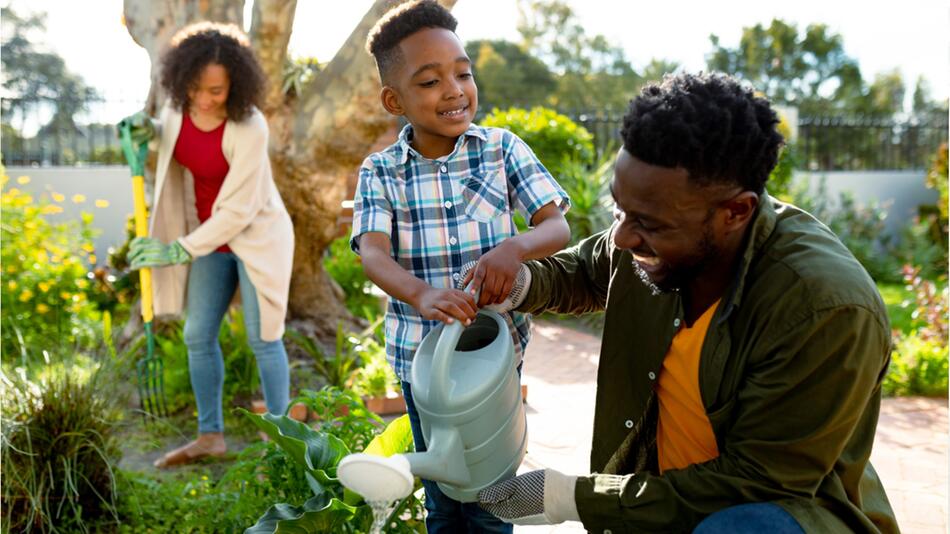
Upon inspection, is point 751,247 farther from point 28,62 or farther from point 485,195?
point 28,62

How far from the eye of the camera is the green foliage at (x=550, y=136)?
756 cm

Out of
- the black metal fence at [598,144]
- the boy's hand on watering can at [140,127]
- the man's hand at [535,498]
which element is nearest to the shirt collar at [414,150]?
the man's hand at [535,498]

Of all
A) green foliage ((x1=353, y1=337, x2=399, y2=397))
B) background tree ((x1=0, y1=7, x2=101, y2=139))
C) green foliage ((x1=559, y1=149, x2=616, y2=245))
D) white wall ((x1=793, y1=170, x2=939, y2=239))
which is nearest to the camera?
green foliage ((x1=353, y1=337, x2=399, y2=397))

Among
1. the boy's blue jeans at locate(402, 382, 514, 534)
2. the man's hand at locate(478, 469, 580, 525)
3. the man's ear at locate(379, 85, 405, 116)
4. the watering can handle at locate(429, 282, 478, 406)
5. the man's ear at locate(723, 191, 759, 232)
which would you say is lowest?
the boy's blue jeans at locate(402, 382, 514, 534)

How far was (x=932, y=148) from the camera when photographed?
52.2 ft

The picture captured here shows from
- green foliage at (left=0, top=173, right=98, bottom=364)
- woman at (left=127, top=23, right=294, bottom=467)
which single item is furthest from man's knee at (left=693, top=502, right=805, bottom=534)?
green foliage at (left=0, top=173, right=98, bottom=364)

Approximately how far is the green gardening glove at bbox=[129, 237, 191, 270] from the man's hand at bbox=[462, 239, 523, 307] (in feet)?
6.32

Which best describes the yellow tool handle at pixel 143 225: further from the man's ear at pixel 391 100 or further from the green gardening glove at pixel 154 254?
the man's ear at pixel 391 100

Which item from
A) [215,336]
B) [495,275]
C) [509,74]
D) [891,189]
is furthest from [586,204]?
[509,74]

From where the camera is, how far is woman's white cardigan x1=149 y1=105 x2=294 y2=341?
3336 mm

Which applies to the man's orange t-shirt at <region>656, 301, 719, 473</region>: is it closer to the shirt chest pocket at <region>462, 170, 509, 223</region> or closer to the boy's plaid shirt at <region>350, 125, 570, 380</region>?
the boy's plaid shirt at <region>350, 125, 570, 380</region>

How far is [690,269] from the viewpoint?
5.07 feet

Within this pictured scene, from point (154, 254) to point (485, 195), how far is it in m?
1.92

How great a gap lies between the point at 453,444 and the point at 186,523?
1.51 m
